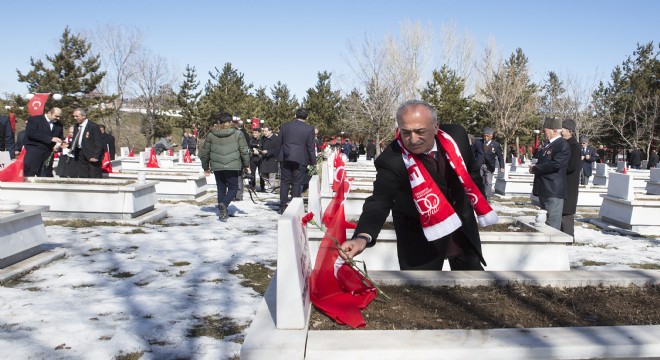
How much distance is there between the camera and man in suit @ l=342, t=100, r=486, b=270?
3.40 metres

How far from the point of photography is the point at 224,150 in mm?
10102

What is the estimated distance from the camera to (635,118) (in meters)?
47.1

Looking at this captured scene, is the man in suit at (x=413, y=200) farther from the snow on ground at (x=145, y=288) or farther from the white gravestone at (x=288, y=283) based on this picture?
the snow on ground at (x=145, y=288)

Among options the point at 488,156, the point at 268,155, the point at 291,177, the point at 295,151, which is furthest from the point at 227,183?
the point at 488,156

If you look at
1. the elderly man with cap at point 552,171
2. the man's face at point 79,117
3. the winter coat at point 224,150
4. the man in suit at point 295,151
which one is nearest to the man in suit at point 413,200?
the elderly man with cap at point 552,171

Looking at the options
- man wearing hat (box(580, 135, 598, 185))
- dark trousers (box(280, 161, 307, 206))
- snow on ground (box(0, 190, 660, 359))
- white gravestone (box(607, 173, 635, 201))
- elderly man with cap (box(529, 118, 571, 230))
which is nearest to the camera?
snow on ground (box(0, 190, 660, 359))

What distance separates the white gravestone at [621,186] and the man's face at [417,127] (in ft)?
27.7

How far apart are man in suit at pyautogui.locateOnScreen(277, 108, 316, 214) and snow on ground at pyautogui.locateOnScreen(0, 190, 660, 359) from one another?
145 cm

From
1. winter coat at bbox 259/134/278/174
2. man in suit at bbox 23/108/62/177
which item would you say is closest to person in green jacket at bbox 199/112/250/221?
man in suit at bbox 23/108/62/177

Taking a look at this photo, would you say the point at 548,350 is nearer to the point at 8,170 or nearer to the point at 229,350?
the point at 229,350

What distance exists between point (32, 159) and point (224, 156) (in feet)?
12.3

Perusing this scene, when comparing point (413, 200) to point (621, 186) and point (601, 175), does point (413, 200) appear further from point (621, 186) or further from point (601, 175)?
point (601, 175)

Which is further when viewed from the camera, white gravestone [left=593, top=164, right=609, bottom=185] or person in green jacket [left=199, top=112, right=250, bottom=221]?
white gravestone [left=593, top=164, right=609, bottom=185]

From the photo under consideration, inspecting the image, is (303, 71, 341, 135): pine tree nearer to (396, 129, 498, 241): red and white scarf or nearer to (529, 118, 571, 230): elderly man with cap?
(529, 118, 571, 230): elderly man with cap
